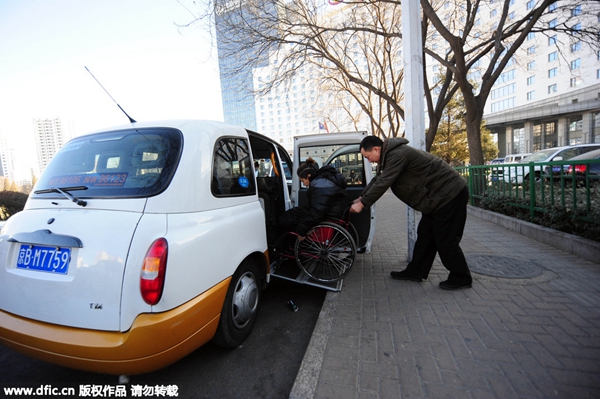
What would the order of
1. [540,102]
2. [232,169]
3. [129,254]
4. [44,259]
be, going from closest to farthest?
[129,254]
[44,259]
[232,169]
[540,102]

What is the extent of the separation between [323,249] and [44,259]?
267cm

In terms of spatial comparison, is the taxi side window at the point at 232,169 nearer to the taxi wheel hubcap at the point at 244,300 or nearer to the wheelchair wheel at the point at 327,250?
the taxi wheel hubcap at the point at 244,300

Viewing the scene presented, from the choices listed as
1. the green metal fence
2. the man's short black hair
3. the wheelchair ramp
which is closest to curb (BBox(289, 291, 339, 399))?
the wheelchair ramp

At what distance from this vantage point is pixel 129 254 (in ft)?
5.69

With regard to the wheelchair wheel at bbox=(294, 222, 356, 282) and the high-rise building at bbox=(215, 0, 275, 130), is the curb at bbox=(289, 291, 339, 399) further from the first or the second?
the high-rise building at bbox=(215, 0, 275, 130)

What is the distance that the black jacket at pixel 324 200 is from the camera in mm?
3506

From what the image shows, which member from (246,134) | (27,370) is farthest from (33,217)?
(246,134)

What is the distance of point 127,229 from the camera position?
1.81 meters

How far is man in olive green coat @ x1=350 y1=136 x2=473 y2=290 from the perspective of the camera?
3.24 m

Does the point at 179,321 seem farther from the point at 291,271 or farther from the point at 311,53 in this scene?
the point at 311,53

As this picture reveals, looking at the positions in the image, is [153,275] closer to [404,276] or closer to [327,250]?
[327,250]

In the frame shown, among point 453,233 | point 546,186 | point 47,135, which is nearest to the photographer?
point 453,233

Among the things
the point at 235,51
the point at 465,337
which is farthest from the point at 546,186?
the point at 235,51

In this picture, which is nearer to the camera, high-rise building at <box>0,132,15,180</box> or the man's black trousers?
the man's black trousers
